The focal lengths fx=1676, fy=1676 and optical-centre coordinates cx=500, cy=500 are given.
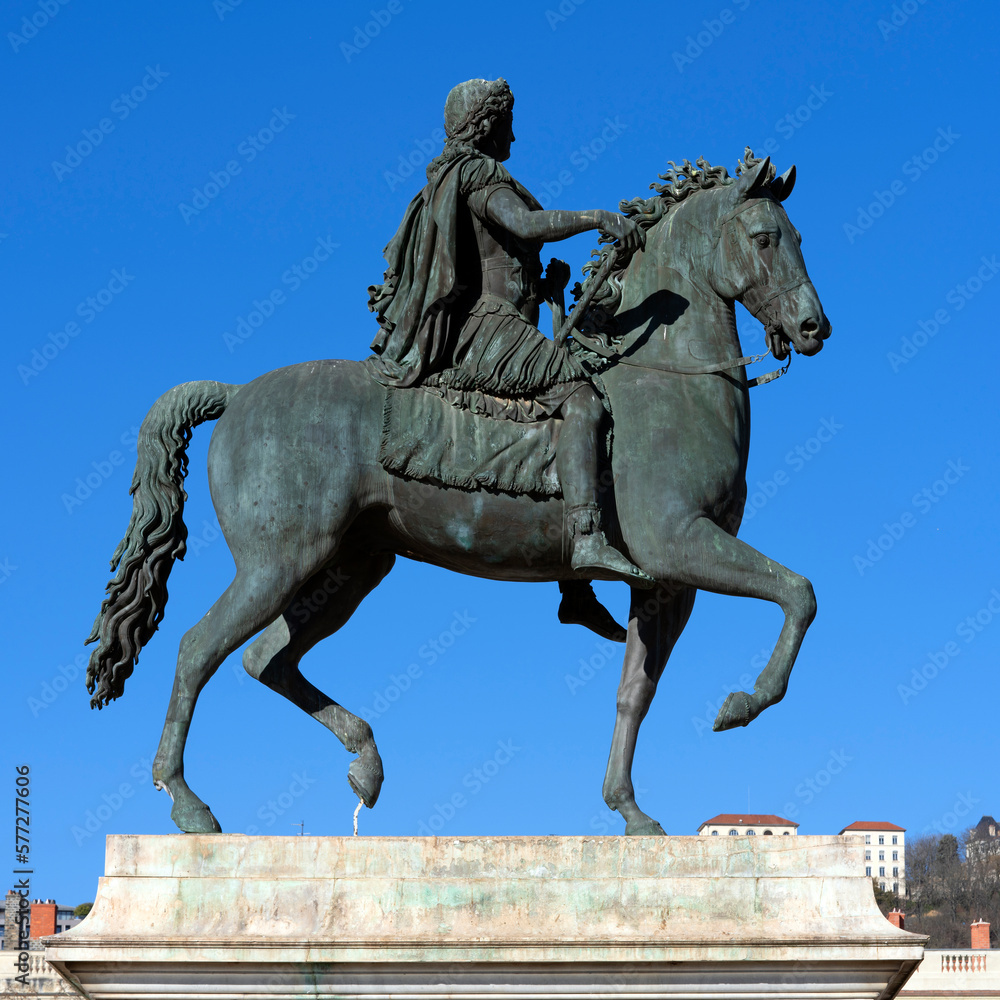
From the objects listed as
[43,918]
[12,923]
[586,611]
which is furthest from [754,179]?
[43,918]

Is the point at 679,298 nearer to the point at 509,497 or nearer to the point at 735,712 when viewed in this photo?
the point at 509,497

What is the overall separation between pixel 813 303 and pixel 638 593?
1952 millimetres

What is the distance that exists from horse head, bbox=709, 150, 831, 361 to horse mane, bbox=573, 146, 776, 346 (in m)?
0.21

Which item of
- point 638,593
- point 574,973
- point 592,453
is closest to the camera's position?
point 574,973

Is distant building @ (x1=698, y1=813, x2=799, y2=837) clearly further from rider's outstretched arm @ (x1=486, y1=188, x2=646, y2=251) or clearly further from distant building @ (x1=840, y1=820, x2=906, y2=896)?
rider's outstretched arm @ (x1=486, y1=188, x2=646, y2=251)

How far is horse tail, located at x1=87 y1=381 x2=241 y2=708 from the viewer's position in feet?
31.0

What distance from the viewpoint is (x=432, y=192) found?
32.4 feet

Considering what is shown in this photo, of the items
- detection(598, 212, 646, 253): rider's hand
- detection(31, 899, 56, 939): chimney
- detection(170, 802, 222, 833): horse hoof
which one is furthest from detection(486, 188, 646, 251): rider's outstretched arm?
detection(31, 899, 56, 939): chimney

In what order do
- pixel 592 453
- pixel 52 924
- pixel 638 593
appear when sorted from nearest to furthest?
pixel 592 453
pixel 638 593
pixel 52 924

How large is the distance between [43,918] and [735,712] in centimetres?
3293

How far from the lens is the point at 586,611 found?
398 inches

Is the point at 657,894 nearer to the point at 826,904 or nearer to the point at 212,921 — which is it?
the point at 826,904

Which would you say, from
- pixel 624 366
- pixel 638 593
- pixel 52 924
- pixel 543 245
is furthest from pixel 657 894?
pixel 52 924

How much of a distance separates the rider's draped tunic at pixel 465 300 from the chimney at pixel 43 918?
31267 millimetres
